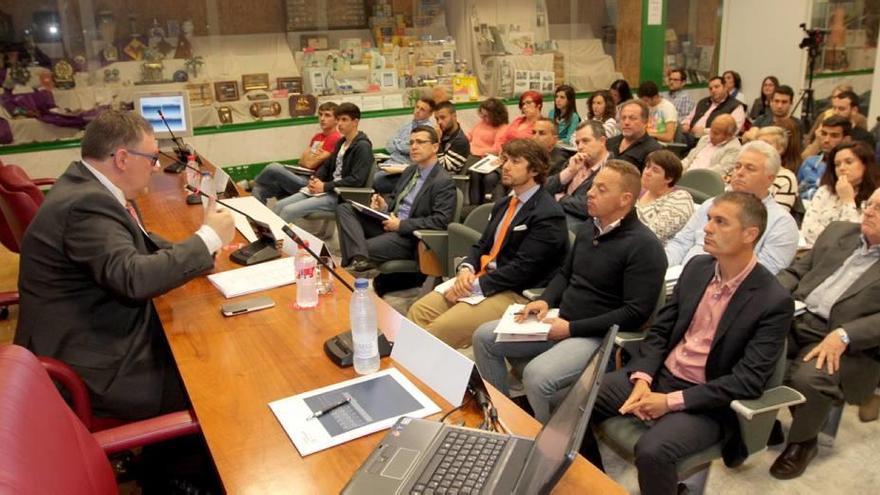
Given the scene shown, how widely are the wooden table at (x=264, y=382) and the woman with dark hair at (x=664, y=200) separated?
170cm

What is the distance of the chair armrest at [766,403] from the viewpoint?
1954 millimetres

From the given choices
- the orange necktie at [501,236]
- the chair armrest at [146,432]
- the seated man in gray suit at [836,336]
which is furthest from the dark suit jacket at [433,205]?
the chair armrest at [146,432]

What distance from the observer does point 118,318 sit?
83.6 inches

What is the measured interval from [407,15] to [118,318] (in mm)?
6478

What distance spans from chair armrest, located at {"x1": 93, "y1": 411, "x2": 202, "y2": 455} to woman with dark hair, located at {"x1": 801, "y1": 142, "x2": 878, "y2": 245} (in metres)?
3.13

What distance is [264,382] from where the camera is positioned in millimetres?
1815

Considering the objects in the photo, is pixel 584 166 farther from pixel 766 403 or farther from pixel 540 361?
pixel 766 403

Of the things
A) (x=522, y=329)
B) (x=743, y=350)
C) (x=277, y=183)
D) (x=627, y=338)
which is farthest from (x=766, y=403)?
(x=277, y=183)

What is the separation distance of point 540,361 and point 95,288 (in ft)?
4.88

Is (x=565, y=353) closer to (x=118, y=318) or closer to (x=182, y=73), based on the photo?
(x=118, y=318)

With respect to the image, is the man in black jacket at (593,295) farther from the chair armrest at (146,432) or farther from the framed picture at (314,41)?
the framed picture at (314,41)

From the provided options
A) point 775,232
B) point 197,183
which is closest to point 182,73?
point 197,183

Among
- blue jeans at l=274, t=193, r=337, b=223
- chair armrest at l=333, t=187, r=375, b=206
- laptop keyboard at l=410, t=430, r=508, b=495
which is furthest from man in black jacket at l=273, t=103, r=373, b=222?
laptop keyboard at l=410, t=430, r=508, b=495

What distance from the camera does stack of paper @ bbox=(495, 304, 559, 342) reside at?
2.62m
